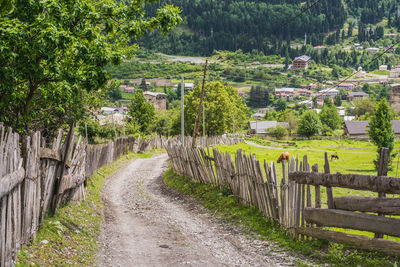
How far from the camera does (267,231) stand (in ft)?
34.1

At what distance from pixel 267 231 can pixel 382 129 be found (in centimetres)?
3843

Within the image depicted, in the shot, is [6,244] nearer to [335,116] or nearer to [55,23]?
[55,23]

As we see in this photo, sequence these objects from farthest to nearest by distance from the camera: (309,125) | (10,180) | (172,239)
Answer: (309,125), (172,239), (10,180)

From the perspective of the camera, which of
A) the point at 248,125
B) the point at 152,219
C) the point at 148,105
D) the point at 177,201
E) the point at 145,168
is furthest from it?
the point at 248,125

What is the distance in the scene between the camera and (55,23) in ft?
26.9

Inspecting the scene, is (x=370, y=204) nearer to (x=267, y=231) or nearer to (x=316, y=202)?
(x=316, y=202)

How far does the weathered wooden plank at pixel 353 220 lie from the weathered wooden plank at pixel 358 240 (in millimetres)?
159

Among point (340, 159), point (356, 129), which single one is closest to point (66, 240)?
point (340, 159)

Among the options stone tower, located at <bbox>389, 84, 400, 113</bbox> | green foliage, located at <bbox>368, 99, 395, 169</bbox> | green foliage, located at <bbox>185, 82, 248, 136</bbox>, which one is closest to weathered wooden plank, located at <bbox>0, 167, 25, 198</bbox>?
green foliage, located at <bbox>368, 99, 395, 169</bbox>

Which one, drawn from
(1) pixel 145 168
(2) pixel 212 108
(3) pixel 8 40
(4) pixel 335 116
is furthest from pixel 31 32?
(4) pixel 335 116

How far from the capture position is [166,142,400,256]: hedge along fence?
736 cm

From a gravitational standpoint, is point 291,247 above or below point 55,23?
below

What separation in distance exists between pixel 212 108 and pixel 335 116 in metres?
91.8

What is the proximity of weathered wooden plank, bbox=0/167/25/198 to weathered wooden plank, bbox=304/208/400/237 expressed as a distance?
550 cm
